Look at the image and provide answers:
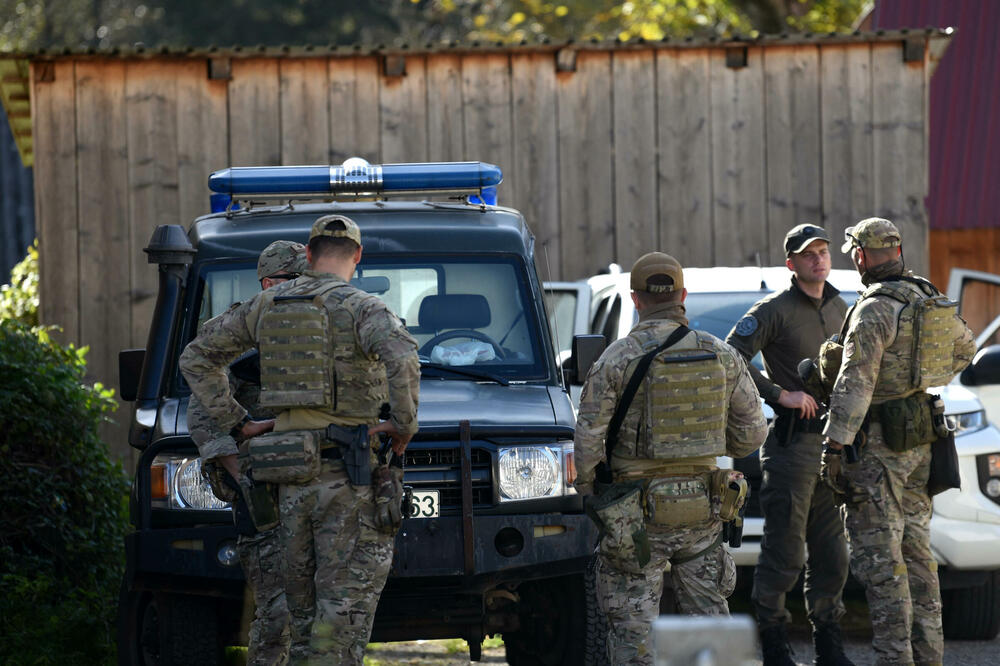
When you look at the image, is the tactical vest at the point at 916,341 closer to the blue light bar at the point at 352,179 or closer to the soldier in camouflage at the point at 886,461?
the soldier in camouflage at the point at 886,461

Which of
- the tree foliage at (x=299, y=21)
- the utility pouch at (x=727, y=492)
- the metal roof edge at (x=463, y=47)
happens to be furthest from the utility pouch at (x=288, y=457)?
the tree foliage at (x=299, y=21)

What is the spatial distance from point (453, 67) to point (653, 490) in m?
6.23

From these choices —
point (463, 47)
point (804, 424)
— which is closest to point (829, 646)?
point (804, 424)

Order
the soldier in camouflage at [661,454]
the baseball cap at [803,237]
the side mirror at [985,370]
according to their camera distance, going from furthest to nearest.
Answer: the side mirror at [985,370], the baseball cap at [803,237], the soldier in camouflage at [661,454]

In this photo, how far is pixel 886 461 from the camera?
594 cm

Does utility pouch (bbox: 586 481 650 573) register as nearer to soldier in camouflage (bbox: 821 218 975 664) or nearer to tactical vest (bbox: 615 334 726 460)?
tactical vest (bbox: 615 334 726 460)

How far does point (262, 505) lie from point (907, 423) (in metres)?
2.65

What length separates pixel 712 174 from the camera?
10852 mm

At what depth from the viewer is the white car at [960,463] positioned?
23.2 feet

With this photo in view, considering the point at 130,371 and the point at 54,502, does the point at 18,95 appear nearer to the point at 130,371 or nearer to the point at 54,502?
the point at 54,502

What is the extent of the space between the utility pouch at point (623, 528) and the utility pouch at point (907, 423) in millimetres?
1373

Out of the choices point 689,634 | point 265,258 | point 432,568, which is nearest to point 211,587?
point 432,568

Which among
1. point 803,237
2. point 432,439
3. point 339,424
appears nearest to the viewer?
point 339,424

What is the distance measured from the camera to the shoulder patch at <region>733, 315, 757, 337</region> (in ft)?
21.3
